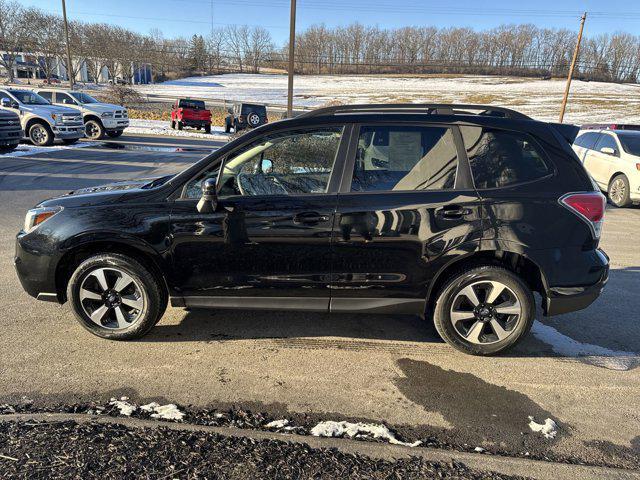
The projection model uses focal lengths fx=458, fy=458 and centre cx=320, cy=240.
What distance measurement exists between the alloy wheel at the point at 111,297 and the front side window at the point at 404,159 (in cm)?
190

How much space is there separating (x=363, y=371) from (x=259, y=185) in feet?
5.24

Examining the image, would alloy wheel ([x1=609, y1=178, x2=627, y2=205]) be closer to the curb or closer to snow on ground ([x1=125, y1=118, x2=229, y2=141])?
the curb

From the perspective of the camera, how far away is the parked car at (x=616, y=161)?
9961 mm

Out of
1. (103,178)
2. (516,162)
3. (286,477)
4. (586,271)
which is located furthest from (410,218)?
(103,178)

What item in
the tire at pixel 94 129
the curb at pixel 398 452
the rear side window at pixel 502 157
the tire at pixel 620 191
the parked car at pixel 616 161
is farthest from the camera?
the tire at pixel 94 129

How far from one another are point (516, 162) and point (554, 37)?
126m

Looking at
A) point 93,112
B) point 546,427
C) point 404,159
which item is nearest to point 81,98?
point 93,112

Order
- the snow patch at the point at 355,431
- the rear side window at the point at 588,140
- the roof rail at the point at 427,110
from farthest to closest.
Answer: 1. the rear side window at the point at 588,140
2. the roof rail at the point at 427,110
3. the snow patch at the point at 355,431

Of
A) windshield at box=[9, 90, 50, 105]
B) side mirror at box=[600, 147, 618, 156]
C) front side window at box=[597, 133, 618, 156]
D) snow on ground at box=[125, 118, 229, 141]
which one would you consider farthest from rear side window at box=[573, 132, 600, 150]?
windshield at box=[9, 90, 50, 105]

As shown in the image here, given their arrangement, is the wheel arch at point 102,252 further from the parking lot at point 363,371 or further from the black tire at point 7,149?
the black tire at point 7,149

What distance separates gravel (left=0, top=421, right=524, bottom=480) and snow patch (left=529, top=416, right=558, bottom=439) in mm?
583

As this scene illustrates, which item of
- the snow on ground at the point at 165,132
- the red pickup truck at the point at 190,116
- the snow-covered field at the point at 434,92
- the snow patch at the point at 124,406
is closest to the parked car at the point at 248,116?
the snow on ground at the point at 165,132

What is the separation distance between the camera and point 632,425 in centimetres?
283

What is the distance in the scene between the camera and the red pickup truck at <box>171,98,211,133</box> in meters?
26.7
